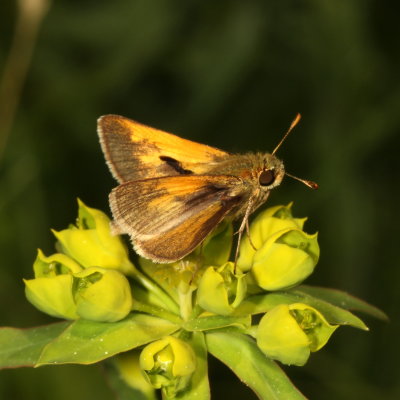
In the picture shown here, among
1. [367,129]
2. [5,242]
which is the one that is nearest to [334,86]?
[367,129]

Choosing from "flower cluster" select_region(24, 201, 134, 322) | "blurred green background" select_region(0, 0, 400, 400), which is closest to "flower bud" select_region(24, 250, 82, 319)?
"flower cluster" select_region(24, 201, 134, 322)

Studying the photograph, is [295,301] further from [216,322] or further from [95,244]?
[95,244]

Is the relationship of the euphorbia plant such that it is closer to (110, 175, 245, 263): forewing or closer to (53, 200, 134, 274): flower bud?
(53, 200, 134, 274): flower bud

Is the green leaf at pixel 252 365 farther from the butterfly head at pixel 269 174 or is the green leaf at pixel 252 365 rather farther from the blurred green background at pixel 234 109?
the blurred green background at pixel 234 109

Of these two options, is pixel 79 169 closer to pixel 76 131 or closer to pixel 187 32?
pixel 76 131

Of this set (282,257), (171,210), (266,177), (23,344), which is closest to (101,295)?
(171,210)

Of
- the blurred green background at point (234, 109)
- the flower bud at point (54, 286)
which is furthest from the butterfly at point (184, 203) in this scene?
the blurred green background at point (234, 109)

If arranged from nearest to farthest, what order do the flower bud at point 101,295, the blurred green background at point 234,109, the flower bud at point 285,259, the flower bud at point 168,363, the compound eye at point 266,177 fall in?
the flower bud at point 168,363 < the flower bud at point 101,295 < the flower bud at point 285,259 < the compound eye at point 266,177 < the blurred green background at point 234,109
